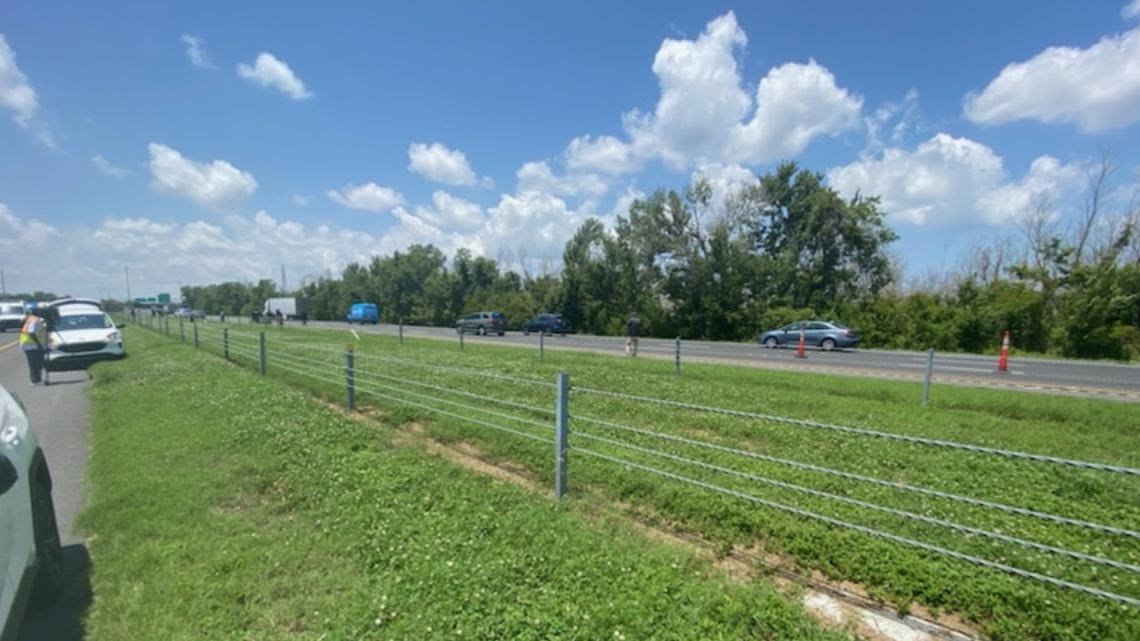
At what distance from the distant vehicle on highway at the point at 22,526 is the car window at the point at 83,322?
48.1 feet

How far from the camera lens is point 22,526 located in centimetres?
261

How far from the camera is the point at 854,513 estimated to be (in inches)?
176

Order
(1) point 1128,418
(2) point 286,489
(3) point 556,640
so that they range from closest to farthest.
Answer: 1. (3) point 556,640
2. (2) point 286,489
3. (1) point 1128,418

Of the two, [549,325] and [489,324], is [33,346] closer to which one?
[489,324]

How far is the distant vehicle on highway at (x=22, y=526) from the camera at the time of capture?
227 centimetres

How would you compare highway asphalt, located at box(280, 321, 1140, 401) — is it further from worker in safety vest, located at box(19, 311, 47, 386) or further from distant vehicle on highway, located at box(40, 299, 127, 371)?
worker in safety vest, located at box(19, 311, 47, 386)

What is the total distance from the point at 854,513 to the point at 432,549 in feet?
11.8

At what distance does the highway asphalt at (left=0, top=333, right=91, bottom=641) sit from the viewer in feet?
9.82

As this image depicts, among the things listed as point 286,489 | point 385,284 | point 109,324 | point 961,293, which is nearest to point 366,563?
point 286,489

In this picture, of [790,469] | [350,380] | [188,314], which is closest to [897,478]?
[790,469]

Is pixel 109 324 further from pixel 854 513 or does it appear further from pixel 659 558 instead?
pixel 854 513

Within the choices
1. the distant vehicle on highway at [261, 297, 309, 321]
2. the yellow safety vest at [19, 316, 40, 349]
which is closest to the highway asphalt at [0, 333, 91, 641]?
the yellow safety vest at [19, 316, 40, 349]

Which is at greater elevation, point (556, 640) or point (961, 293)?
point (961, 293)

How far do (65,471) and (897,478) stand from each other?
29.7 feet
